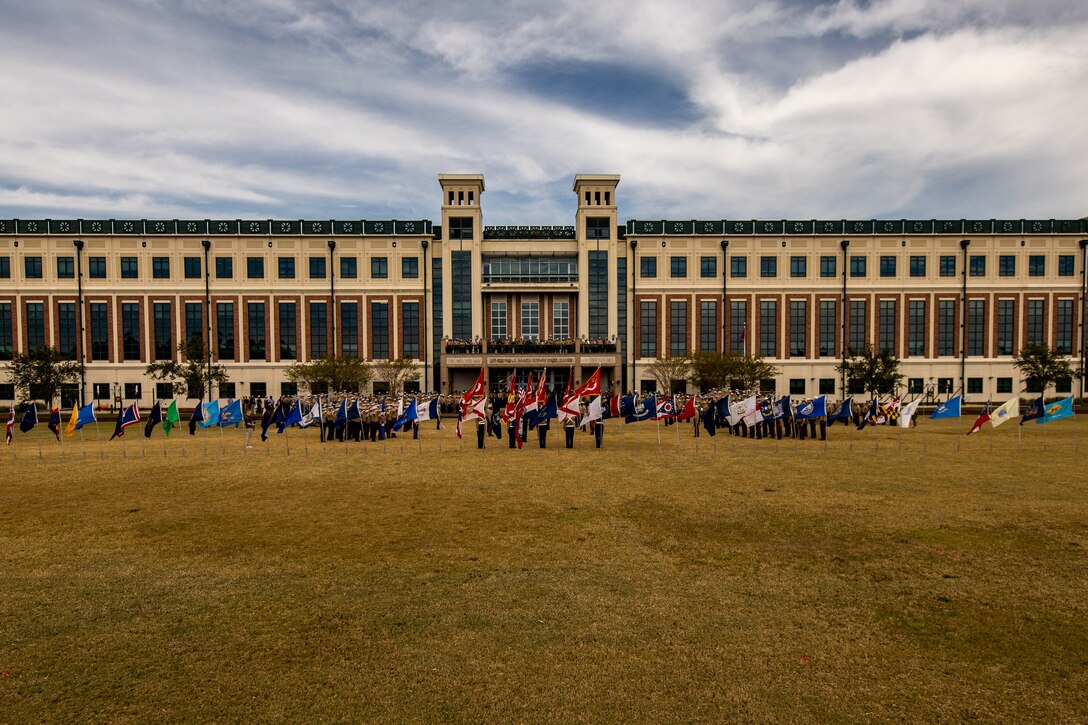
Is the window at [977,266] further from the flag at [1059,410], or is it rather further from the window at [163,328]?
the window at [163,328]

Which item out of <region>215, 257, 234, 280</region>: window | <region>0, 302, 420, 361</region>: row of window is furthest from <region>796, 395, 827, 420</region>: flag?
<region>215, 257, 234, 280</region>: window

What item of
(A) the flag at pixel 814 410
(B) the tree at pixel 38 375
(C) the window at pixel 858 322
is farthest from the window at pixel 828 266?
(B) the tree at pixel 38 375

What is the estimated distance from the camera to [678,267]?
56.8m

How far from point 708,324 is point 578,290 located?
11.9 m

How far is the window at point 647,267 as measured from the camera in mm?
56719

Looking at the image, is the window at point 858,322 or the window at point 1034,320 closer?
the window at point 1034,320

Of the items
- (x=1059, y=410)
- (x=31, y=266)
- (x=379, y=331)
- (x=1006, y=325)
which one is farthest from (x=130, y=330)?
(x=1006, y=325)

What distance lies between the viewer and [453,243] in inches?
2227

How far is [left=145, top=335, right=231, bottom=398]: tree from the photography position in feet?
150

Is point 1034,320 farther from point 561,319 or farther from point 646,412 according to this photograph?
point 646,412

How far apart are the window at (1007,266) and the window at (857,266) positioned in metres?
11.8

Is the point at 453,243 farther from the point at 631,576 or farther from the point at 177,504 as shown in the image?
the point at 631,576

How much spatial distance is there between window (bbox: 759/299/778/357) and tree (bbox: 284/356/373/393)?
111ft

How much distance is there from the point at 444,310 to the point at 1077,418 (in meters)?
44.8
